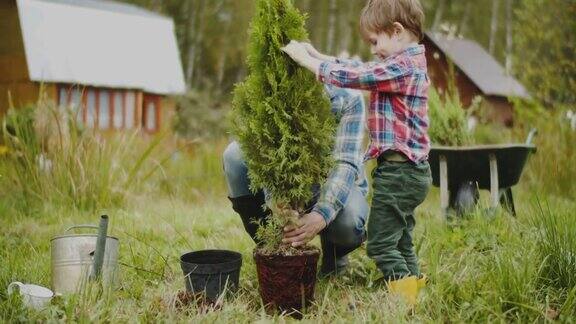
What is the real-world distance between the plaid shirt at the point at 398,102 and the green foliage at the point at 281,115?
0.27m

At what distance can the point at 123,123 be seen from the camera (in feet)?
39.9

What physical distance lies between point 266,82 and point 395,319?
4.00ft

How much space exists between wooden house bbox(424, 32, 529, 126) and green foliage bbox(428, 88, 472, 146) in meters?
9.95

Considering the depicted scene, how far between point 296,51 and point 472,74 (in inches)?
537

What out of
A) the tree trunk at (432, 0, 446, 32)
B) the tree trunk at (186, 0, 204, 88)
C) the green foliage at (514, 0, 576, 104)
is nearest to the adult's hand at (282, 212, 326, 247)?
the green foliage at (514, 0, 576, 104)

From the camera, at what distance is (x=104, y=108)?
11.8 meters

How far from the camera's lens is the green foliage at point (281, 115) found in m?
2.60

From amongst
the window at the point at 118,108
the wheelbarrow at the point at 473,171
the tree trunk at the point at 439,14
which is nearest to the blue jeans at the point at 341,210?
the wheelbarrow at the point at 473,171

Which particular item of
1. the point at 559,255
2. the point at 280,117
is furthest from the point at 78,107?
the point at 559,255

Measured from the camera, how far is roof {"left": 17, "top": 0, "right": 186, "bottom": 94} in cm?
1029

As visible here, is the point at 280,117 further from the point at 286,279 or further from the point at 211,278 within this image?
the point at 211,278

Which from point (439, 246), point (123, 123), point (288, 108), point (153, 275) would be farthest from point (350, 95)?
point (123, 123)

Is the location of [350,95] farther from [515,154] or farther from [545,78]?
[545,78]

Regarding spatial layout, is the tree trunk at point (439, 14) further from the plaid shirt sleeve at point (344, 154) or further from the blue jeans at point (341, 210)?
the blue jeans at point (341, 210)
